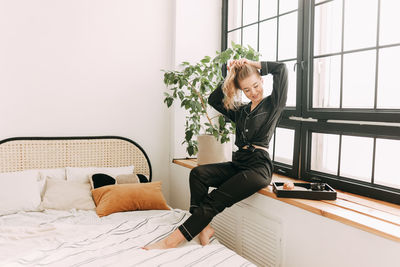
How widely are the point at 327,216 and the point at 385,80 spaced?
0.85 metres

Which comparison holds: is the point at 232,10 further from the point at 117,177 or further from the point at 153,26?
the point at 117,177

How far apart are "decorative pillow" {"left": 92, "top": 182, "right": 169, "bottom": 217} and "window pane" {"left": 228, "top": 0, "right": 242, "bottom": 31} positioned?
1.74 meters

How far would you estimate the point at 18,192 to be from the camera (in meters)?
2.39

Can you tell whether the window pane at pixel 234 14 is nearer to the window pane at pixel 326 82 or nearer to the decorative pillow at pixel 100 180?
the window pane at pixel 326 82

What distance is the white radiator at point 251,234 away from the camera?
6.24ft

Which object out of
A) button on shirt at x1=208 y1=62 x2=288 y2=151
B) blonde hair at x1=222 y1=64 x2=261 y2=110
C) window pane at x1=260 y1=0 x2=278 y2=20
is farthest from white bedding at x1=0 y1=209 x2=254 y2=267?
window pane at x1=260 y1=0 x2=278 y2=20

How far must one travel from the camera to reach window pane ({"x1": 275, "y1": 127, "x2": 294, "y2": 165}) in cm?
250

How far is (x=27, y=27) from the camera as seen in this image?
2688 mm

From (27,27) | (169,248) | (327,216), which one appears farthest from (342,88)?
(27,27)

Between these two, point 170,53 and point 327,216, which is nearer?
point 327,216

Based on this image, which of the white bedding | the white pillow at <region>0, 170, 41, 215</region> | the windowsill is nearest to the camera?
the windowsill

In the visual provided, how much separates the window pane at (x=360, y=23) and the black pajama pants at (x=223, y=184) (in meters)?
0.86

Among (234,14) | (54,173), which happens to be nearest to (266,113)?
(234,14)

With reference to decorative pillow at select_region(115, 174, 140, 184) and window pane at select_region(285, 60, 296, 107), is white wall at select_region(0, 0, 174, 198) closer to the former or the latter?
decorative pillow at select_region(115, 174, 140, 184)
